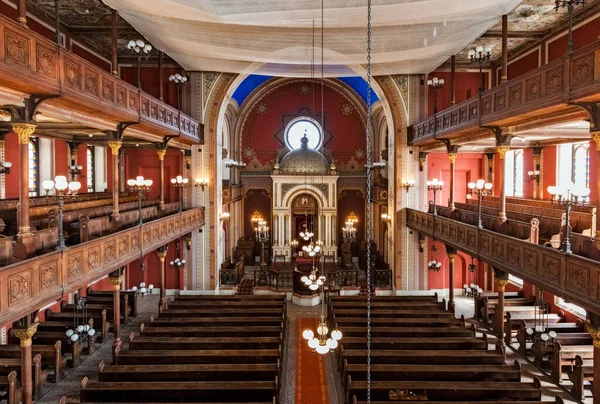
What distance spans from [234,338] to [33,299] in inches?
257

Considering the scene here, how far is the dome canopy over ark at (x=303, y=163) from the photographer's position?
94.7 ft

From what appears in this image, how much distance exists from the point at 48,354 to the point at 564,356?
53.2 feet

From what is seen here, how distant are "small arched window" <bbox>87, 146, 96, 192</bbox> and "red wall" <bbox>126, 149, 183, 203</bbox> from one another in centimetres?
182

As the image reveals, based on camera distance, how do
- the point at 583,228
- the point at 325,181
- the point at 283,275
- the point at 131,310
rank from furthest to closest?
the point at 325,181 < the point at 283,275 < the point at 131,310 < the point at 583,228

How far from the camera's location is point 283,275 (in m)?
25.2

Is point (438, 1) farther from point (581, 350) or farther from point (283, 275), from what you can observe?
point (283, 275)

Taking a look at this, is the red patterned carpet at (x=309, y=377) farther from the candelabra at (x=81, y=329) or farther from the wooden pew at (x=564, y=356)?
the wooden pew at (x=564, y=356)

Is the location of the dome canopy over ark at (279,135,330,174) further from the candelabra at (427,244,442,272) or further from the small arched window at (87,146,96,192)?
the small arched window at (87,146,96,192)

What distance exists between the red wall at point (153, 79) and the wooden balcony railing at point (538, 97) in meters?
13.9

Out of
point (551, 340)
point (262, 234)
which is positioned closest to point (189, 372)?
point (551, 340)

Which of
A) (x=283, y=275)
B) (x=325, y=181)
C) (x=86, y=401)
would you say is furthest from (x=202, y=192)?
(x=86, y=401)

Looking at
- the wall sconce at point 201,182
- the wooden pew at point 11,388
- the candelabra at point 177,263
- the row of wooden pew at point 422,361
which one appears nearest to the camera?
the row of wooden pew at point 422,361

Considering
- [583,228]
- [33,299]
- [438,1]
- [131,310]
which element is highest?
[438,1]

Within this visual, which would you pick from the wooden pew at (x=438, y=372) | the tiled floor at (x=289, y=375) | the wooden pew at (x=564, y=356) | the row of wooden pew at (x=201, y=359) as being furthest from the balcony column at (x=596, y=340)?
the row of wooden pew at (x=201, y=359)
